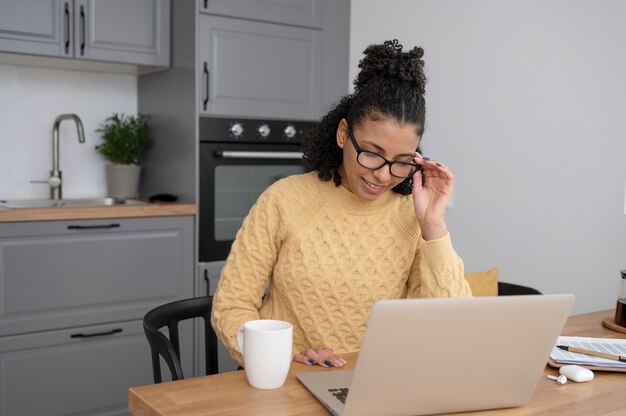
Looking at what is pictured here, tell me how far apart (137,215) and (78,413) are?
82 cm

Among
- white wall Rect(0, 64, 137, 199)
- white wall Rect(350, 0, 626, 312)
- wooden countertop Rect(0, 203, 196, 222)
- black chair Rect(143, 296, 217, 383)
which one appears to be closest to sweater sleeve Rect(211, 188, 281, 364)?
black chair Rect(143, 296, 217, 383)

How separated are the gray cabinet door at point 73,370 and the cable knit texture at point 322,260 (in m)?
1.45

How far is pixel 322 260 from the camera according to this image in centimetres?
169

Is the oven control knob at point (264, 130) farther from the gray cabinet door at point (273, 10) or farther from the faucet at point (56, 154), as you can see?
the faucet at point (56, 154)

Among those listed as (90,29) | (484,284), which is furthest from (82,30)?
(484,284)

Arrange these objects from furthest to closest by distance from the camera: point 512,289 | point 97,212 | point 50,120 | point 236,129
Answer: point 50,120 < point 236,129 < point 97,212 < point 512,289

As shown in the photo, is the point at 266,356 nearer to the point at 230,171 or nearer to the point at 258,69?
the point at 230,171

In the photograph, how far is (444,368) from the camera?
1.12 m

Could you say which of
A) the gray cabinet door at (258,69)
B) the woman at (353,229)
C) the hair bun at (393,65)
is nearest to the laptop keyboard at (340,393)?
the woman at (353,229)

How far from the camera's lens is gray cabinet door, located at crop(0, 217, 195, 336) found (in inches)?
110

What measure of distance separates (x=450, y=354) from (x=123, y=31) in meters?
2.48

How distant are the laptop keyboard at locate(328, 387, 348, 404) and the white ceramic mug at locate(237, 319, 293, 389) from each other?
87 millimetres

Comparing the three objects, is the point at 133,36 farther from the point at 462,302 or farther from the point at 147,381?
the point at 462,302

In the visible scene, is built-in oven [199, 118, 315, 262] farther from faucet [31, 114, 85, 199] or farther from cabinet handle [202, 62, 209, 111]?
faucet [31, 114, 85, 199]
